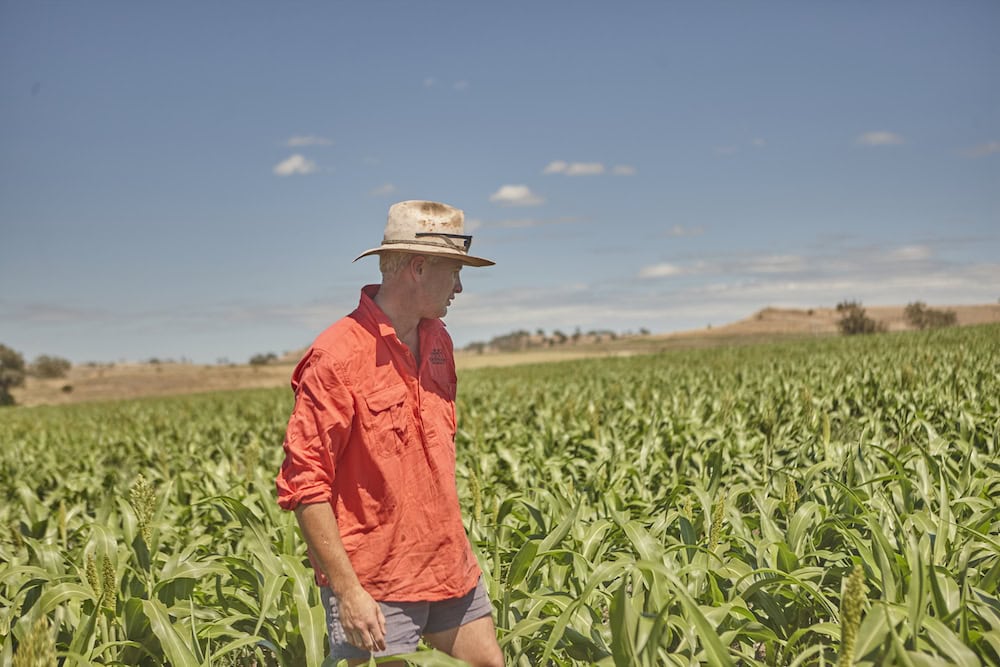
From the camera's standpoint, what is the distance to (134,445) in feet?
40.4

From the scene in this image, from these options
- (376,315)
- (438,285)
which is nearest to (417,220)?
(438,285)

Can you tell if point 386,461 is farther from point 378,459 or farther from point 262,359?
point 262,359

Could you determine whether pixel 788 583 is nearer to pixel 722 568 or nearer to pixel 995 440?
pixel 722 568

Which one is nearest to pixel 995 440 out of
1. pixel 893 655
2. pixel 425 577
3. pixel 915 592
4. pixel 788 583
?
pixel 788 583

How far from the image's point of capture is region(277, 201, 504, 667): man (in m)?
2.51

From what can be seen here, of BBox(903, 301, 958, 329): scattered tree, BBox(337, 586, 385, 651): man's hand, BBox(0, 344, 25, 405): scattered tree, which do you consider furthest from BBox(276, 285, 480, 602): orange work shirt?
BBox(903, 301, 958, 329): scattered tree

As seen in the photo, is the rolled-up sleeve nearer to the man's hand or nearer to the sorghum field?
the man's hand

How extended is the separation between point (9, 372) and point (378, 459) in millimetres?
76104

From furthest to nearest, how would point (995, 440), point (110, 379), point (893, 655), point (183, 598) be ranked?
point (110, 379) → point (995, 440) → point (183, 598) → point (893, 655)

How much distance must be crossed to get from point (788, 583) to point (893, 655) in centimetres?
114

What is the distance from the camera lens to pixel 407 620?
109 inches

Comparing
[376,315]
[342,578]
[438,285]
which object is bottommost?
[342,578]

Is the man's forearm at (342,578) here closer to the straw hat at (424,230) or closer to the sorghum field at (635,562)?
the sorghum field at (635,562)

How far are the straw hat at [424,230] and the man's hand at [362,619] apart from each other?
1.21m
